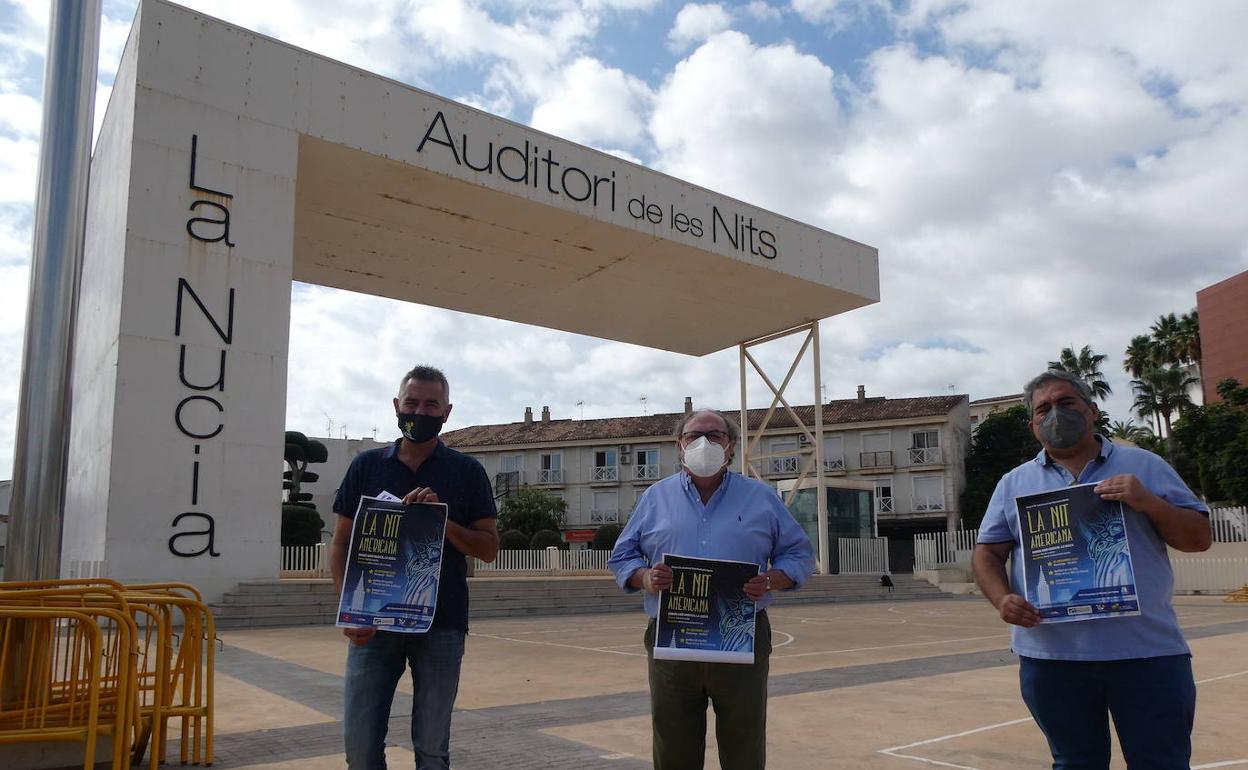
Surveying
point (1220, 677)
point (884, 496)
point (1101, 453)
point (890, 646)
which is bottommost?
point (890, 646)

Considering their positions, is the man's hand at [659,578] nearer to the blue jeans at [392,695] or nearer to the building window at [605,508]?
the blue jeans at [392,695]

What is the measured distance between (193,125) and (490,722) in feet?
37.3

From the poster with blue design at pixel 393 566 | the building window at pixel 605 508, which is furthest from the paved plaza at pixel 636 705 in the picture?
the building window at pixel 605 508

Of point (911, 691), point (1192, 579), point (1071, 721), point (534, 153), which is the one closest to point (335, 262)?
point (534, 153)

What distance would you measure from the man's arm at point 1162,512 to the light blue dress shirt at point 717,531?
0.96 metres

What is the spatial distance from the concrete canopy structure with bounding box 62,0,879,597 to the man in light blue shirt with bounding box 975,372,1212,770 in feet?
41.6

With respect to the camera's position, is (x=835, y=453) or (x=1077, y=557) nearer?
(x=1077, y=557)

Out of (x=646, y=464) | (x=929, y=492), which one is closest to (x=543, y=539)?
(x=646, y=464)

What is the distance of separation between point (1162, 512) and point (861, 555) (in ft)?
86.9

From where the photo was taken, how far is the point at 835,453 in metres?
49.7

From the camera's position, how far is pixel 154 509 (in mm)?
13094

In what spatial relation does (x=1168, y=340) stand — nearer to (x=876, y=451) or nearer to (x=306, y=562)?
(x=876, y=451)

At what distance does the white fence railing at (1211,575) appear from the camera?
84.8 feet

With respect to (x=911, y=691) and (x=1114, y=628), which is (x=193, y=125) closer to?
(x=911, y=691)
